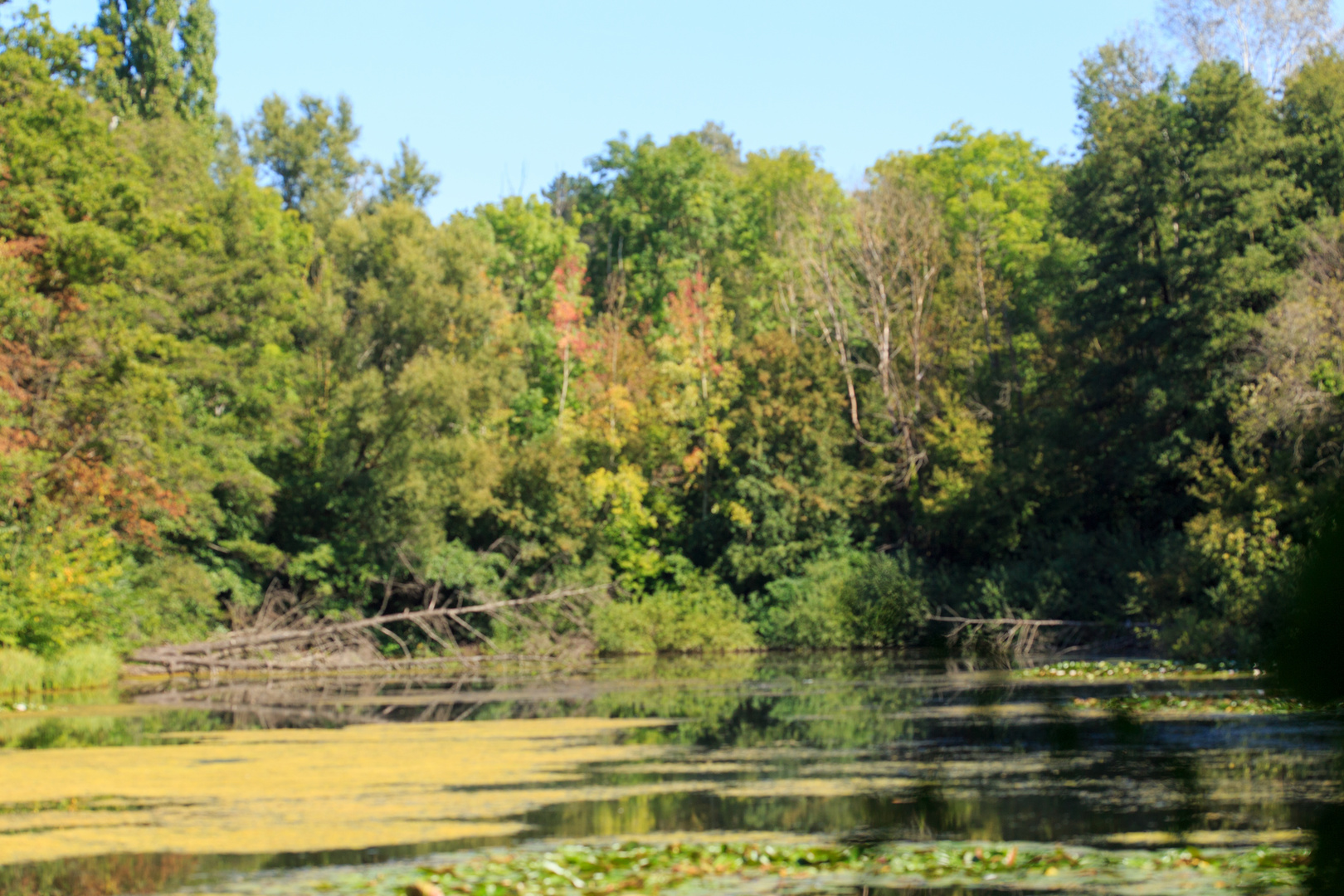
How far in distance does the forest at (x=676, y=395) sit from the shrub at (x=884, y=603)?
106 millimetres

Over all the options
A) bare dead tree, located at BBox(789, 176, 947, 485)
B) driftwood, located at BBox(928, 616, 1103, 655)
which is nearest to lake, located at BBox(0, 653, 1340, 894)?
driftwood, located at BBox(928, 616, 1103, 655)

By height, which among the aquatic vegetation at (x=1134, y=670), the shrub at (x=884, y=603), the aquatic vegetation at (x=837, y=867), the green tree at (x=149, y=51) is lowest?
the aquatic vegetation at (x=837, y=867)

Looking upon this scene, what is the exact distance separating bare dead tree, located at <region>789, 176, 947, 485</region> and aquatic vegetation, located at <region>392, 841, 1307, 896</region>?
110 feet

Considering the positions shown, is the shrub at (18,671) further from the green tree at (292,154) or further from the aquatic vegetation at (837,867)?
the green tree at (292,154)

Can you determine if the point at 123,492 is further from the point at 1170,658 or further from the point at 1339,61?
the point at 1339,61

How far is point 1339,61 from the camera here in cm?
3459

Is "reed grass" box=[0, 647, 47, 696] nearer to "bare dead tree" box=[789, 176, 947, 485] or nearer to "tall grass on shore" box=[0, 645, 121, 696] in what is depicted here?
"tall grass on shore" box=[0, 645, 121, 696]

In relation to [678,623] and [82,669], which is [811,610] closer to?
[678,623]

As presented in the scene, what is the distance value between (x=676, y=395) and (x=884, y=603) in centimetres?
1037

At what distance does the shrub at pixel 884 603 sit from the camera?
39438 millimetres

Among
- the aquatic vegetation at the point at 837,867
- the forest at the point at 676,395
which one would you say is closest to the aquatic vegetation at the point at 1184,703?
the forest at the point at 676,395

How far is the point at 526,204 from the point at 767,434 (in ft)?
65.0

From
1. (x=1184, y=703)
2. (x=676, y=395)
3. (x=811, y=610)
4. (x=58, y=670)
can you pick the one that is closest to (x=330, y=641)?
(x=58, y=670)

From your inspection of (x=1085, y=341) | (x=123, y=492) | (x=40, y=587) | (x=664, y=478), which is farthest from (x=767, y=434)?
(x=40, y=587)
